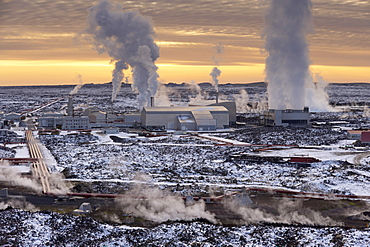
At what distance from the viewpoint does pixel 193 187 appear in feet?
146

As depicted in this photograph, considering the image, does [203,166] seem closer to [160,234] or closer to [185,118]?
[160,234]

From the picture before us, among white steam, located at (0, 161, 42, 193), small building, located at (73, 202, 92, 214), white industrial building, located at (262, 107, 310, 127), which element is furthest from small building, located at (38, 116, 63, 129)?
small building, located at (73, 202, 92, 214)

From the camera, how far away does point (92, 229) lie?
3195cm

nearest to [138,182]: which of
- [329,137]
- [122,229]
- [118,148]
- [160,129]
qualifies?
[122,229]

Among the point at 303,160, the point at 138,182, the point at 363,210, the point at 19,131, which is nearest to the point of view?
the point at 363,210

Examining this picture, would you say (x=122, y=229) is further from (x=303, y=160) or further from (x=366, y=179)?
(x=303, y=160)

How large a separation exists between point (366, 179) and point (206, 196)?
1536 centimetres

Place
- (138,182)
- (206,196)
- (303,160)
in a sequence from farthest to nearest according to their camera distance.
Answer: (303,160)
(138,182)
(206,196)

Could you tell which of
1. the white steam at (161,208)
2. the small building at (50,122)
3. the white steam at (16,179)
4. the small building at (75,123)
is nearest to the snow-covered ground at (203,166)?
the white steam at (161,208)

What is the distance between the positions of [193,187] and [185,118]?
5222cm

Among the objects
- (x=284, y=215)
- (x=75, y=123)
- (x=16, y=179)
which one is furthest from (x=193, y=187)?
(x=75, y=123)

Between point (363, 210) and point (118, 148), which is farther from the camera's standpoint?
point (118, 148)

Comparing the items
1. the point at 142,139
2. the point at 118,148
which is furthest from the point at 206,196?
the point at 142,139

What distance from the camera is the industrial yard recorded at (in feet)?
109
